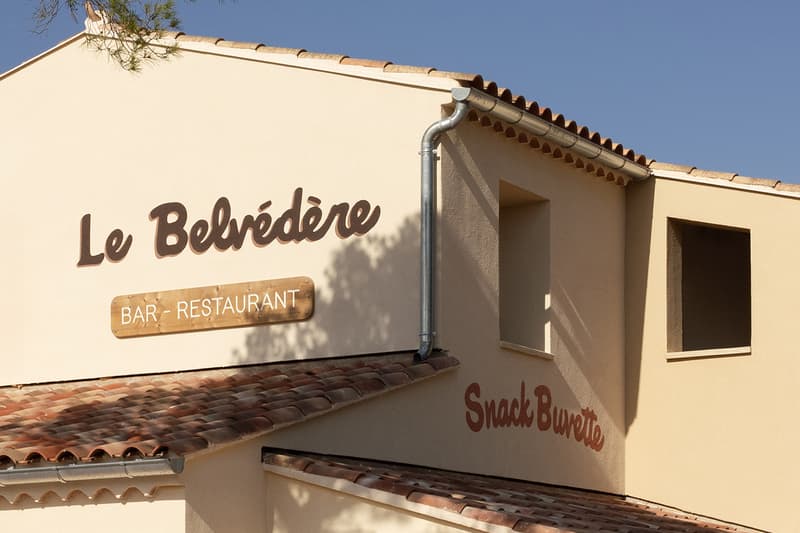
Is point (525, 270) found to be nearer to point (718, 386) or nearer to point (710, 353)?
point (710, 353)

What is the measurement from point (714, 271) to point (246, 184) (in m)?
7.75

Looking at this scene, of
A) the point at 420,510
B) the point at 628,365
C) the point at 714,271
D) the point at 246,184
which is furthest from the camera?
the point at 714,271

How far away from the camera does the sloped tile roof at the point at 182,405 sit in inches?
430

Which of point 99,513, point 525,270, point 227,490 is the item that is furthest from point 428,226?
point 99,513

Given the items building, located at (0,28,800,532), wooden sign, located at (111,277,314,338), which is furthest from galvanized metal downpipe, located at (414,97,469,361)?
wooden sign, located at (111,277,314,338)

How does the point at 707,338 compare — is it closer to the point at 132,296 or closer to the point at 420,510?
the point at 132,296

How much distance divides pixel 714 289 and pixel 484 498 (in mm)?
9336

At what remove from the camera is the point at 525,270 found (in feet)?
51.6

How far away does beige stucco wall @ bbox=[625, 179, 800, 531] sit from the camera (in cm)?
1552

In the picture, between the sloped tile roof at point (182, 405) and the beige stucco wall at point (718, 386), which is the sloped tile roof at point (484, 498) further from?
the beige stucco wall at point (718, 386)

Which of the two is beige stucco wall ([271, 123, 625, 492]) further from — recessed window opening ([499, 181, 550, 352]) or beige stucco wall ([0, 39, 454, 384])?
beige stucco wall ([0, 39, 454, 384])

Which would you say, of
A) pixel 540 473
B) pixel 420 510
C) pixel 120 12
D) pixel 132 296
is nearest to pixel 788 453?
pixel 540 473

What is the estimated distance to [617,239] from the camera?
16969mm

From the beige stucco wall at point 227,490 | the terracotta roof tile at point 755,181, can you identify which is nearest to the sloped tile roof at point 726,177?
the terracotta roof tile at point 755,181
